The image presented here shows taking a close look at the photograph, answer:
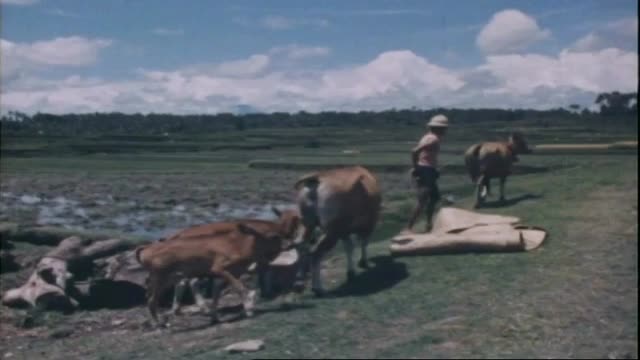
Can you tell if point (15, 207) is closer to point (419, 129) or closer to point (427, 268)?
point (427, 268)

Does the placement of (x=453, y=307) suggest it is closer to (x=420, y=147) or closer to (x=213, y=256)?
(x=213, y=256)

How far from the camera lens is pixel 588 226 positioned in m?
11.7

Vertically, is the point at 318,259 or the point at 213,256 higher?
the point at 213,256

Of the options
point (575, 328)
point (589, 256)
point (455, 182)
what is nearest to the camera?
point (575, 328)

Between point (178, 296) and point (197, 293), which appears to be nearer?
point (178, 296)

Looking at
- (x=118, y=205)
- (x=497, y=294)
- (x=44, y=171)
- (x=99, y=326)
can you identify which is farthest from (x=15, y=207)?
(x=497, y=294)

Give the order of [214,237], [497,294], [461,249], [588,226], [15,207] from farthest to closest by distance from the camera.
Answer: [15,207], [588,226], [461,249], [214,237], [497,294]

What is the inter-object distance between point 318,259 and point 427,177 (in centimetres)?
267

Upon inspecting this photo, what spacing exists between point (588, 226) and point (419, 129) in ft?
109

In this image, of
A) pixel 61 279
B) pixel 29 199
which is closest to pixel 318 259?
pixel 61 279

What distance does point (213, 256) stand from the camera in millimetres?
8852

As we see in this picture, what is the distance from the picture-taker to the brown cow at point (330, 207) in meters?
9.82

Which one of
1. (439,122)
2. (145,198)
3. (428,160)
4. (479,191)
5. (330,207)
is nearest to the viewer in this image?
(330,207)

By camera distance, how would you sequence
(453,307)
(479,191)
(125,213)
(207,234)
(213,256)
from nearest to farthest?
(453,307) → (213,256) → (207,234) → (479,191) → (125,213)
